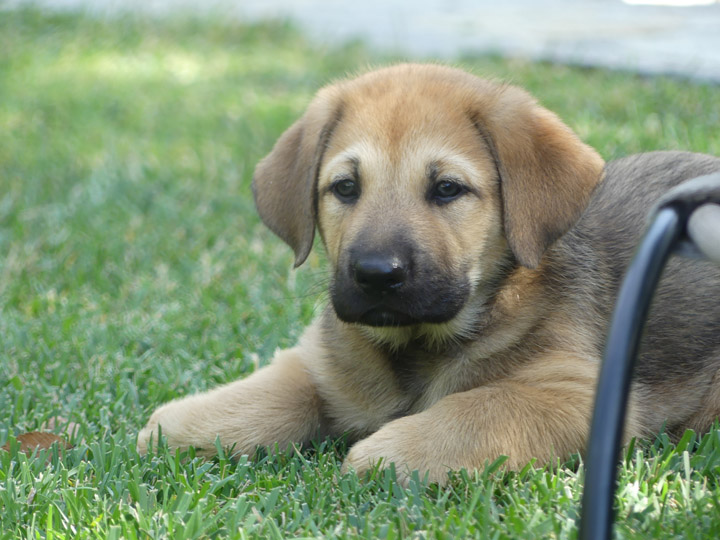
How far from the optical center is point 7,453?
3.29 metres

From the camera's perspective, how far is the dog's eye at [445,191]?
11.4 ft

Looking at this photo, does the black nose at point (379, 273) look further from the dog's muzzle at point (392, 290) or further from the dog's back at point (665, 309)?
the dog's back at point (665, 309)

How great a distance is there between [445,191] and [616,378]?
1721mm

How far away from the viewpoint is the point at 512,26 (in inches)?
458

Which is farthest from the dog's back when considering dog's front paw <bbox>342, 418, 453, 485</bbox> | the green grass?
dog's front paw <bbox>342, 418, 453, 485</bbox>

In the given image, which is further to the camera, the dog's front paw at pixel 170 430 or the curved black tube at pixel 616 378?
the dog's front paw at pixel 170 430

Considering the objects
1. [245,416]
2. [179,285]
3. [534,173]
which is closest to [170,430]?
[245,416]

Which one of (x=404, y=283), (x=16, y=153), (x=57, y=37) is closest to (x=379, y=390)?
(x=404, y=283)

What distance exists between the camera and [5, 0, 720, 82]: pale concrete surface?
9086mm

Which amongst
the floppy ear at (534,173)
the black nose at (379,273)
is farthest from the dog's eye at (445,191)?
the black nose at (379,273)

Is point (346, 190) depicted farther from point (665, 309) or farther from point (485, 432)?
point (665, 309)

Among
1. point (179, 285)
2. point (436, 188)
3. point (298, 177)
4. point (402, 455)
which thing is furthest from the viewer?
point (179, 285)

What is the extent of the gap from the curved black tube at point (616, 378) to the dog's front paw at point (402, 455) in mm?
1207

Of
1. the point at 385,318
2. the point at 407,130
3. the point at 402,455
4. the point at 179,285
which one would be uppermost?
the point at 407,130
